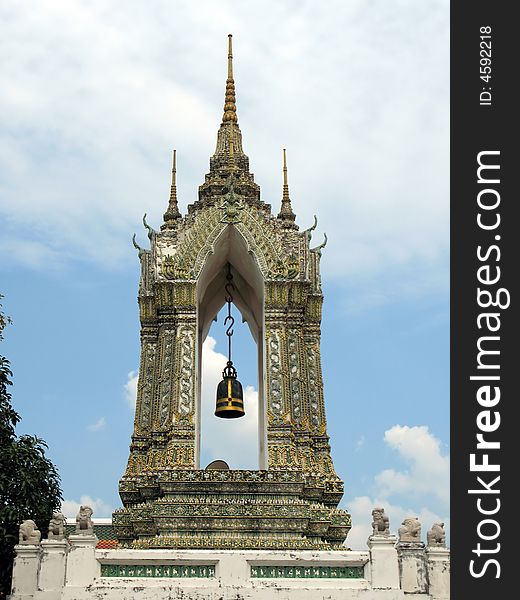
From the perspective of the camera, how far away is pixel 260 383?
20.9 metres

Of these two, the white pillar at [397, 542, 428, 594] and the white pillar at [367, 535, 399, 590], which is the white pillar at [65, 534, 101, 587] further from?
the white pillar at [397, 542, 428, 594]

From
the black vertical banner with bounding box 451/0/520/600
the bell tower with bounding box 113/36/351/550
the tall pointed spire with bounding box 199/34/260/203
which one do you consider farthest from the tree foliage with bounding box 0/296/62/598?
the black vertical banner with bounding box 451/0/520/600

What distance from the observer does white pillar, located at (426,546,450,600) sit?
14453 mm

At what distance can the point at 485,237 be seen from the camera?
1338 centimetres

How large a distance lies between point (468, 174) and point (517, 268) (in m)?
1.52

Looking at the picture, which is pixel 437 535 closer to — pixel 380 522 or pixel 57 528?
pixel 380 522

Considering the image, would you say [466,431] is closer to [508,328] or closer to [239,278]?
[508,328]

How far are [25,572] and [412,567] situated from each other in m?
5.95

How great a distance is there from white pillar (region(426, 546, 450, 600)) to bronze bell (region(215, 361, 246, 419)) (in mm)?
6516

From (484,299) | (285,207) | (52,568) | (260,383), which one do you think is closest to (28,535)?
(52,568)

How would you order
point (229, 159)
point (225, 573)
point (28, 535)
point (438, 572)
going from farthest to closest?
1. point (229, 159)
2. point (28, 535)
3. point (438, 572)
4. point (225, 573)

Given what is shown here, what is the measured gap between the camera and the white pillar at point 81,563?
46.4 ft

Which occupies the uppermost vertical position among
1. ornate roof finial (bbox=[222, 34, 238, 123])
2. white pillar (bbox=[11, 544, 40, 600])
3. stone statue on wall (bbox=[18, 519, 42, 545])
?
ornate roof finial (bbox=[222, 34, 238, 123])

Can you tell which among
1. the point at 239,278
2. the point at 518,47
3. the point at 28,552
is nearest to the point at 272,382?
the point at 239,278
